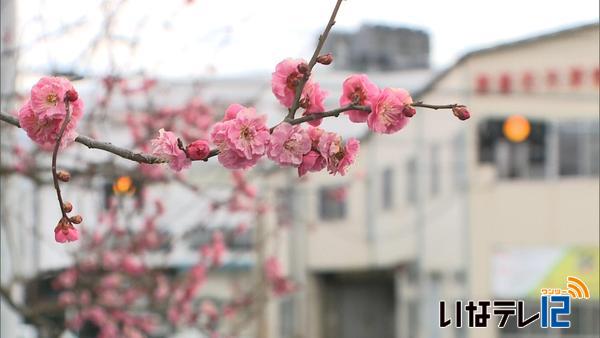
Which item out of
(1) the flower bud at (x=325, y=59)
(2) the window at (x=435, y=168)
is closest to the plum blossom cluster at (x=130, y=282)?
(1) the flower bud at (x=325, y=59)

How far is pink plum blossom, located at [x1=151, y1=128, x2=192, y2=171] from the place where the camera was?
245 cm

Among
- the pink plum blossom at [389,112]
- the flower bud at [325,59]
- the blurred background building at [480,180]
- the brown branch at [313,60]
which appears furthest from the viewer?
the blurred background building at [480,180]

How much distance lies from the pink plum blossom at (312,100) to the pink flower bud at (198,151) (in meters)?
0.28

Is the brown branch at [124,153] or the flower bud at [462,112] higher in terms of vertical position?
the flower bud at [462,112]

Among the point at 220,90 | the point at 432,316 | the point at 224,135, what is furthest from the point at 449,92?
the point at 224,135

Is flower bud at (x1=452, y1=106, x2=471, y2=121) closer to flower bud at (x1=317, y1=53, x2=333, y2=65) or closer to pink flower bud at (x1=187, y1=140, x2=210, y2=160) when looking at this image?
flower bud at (x1=317, y1=53, x2=333, y2=65)

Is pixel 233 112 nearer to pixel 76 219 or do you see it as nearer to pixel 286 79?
pixel 286 79

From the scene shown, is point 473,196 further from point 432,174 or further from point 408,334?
point 408,334

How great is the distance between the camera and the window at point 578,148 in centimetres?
1753

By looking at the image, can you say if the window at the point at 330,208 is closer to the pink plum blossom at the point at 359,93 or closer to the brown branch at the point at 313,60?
the pink plum blossom at the point at 359,93

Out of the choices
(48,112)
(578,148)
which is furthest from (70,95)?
(578,148)

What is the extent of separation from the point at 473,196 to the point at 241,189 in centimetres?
1110

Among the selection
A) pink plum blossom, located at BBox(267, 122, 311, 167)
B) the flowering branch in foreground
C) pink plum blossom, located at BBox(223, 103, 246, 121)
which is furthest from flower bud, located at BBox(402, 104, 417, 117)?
pink plum blossom, located at BBox(223, 103, 246, 121)

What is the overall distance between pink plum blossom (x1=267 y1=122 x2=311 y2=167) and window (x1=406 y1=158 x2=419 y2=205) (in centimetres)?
1860
